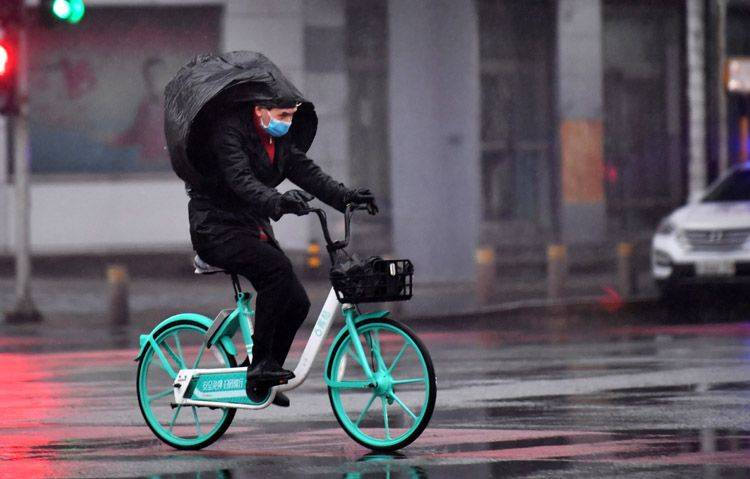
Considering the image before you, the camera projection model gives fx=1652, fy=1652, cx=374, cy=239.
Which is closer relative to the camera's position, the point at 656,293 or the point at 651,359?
the point at 651,359

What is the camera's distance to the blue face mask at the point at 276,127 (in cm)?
786

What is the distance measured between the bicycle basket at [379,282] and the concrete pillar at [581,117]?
19.7 meters

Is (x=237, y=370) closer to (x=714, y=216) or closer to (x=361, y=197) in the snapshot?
(x=361, y=197)

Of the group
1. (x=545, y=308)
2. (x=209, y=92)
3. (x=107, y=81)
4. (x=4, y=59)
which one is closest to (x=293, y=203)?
(x=209, y=92)

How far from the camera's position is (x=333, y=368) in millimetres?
7961

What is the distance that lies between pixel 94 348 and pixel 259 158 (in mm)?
7479

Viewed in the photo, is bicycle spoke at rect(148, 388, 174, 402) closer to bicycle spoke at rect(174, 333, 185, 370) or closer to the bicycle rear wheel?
the bicycle rear wheel

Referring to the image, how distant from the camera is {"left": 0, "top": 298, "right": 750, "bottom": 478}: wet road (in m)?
7.50

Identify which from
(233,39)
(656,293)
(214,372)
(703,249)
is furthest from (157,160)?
(214,372)

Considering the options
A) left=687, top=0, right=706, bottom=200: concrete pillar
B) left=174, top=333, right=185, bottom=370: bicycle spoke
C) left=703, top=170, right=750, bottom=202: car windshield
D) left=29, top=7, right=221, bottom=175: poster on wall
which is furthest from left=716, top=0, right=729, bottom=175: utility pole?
left=174, top=333, right=185, bottom=370: bicycle spoke

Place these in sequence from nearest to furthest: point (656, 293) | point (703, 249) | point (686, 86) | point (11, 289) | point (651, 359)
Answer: point (651, 359) < point (703, 249) < point (656, 293) < point (11, 289) < point (686, 86)

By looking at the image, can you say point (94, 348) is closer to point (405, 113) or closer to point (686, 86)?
point (405, 113)

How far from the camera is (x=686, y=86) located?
93.1 feet

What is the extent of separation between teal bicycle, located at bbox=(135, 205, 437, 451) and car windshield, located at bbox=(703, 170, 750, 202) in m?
11.1
